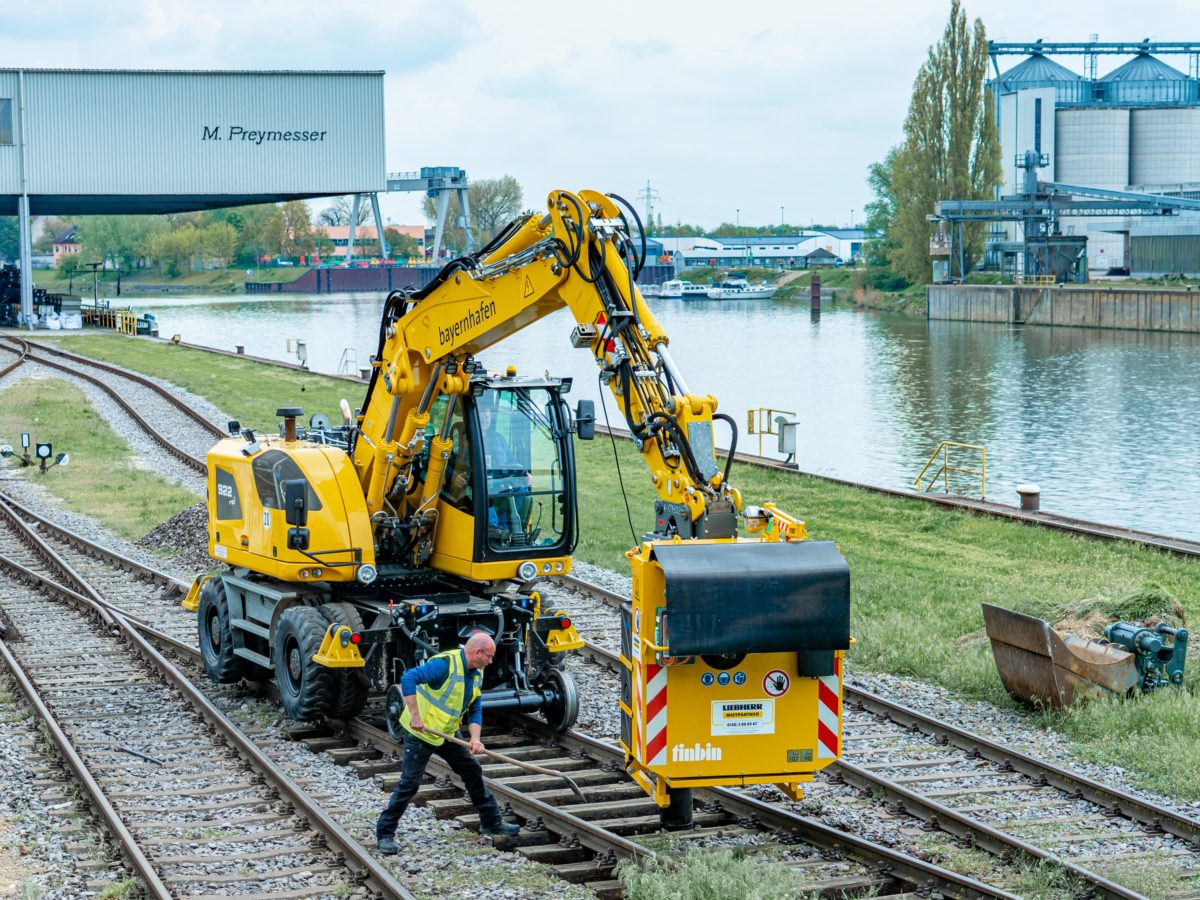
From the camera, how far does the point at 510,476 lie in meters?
13.1

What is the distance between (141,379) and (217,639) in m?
35.3

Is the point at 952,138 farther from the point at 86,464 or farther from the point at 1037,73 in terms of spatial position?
the point at 86,464

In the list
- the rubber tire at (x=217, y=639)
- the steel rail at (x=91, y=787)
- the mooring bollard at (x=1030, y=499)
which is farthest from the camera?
the mooring bollard at (x=1030, y=499)

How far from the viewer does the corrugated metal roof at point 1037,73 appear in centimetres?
13288

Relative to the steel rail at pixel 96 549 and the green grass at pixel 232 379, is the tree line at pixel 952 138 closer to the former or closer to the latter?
the green grass at pixel 232 379

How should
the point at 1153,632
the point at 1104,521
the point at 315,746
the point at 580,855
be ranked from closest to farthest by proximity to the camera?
1. the point at 580,855
2. the point at 315,746
3. the point at 1153,632
4. the point at 1104,521

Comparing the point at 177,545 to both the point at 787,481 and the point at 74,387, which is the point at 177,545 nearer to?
the point at 787,481

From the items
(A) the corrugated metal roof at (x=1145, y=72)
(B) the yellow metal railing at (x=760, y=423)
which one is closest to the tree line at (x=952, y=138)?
(A) the corrugated metal roof at (x=1145, y=72)

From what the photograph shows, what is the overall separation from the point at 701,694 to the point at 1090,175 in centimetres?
13029

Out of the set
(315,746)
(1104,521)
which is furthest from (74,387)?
(315,746)

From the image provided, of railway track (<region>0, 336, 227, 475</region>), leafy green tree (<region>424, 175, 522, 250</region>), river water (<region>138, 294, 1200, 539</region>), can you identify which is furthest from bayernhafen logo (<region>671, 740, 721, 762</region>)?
leafy green tree (<region>424, 175, 522, 250</region>)

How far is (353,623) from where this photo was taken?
13078 mm

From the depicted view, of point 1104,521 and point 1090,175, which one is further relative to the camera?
point 1090,175

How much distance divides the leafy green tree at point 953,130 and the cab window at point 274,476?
96.4 metres
